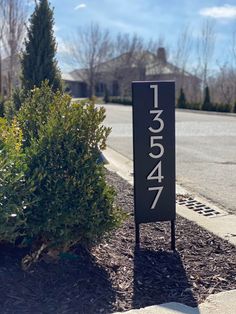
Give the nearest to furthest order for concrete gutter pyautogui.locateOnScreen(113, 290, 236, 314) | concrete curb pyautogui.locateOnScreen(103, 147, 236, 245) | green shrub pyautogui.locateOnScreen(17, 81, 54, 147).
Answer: concrete gutter pyautogui.locateOnScreen(113, 290, 236, 314) < green shrub pyautogui.locateOnScreen(17, 81, 54, 147) < concrete curb pyautogui.locateOnScreen(103, 147, 236, 245)

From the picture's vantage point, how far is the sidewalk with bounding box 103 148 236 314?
8.77ft

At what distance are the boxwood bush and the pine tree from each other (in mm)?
4304

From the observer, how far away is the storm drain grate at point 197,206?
5.23m

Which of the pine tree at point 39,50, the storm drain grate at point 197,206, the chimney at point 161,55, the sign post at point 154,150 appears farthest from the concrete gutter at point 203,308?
the chimney at point 161,55

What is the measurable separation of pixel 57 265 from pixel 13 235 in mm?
499

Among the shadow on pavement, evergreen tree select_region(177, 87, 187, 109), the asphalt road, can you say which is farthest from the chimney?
the shadow on pavement

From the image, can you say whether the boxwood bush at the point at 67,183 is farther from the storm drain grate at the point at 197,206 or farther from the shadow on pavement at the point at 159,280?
the storm drain grate at the point at 197,206

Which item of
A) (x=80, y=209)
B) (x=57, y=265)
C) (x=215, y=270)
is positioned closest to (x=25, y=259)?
(x=57, y=265)

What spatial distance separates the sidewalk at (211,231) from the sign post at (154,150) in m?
0.89

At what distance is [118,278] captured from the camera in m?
3.09

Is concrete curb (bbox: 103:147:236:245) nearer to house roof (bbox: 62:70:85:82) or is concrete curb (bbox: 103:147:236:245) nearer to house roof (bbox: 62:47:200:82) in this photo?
house roof (bbox: 62:47:200:82)

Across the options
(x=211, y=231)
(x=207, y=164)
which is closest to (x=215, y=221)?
(x=211, y=231)

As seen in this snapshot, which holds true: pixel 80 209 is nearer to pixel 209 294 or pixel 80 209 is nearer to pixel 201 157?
pixel 209 294

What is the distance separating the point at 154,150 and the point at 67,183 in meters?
1.03
